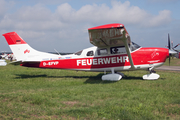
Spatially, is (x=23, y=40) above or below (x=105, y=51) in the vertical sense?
above

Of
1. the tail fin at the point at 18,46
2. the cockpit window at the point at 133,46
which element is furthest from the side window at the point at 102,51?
the tail fin at the point at 18,46

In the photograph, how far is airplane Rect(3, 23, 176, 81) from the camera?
9211 millimetres

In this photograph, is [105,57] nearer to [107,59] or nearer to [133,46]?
[107,59]

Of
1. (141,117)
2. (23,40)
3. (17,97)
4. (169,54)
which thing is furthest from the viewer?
(23,40)

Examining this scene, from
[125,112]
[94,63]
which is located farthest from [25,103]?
[94,63]

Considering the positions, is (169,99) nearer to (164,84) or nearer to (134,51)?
(164,84)

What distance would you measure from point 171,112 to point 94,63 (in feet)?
21.5

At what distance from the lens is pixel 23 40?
1138 centimetres

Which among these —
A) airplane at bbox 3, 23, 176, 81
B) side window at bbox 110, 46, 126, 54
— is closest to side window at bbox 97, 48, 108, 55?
airplane at bbox 3, 23, 176, 81

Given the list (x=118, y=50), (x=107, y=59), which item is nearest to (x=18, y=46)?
(x=107, y=59)

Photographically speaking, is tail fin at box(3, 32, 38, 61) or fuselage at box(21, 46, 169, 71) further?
tail fin at box(3, 32, 38, 61)

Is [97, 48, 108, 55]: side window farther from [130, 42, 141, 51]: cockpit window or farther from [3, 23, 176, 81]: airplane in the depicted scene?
[130, 42, 141, 51]: cockpit window

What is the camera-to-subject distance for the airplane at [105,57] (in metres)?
9.21

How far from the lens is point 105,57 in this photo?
10047mm
